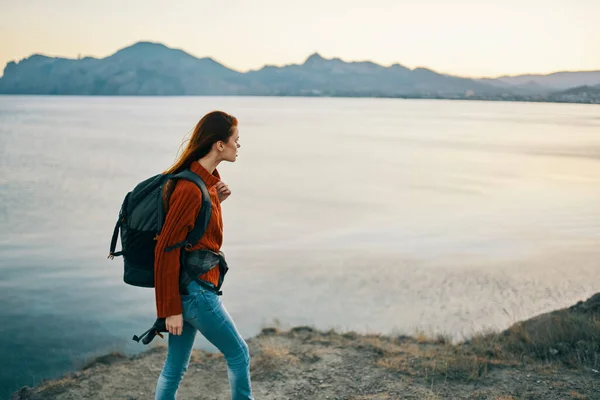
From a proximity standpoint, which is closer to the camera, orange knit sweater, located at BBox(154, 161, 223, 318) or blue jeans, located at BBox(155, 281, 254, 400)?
orange knit sweater, located at BBox(154, 161, 223, 318)

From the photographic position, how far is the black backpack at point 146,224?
3047mm

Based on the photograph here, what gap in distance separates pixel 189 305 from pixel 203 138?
3.02 feet

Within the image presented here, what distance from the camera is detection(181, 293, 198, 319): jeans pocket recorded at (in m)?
3.12

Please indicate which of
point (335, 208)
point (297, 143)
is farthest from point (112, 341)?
point (297, 143)

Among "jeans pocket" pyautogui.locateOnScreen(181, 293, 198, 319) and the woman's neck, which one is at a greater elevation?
the woman's neck

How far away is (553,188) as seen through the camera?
88.0 feet

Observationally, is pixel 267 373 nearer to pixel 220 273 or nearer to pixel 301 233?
pixel 220 273

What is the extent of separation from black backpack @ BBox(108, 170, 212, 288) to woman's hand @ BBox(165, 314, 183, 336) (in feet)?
0.72

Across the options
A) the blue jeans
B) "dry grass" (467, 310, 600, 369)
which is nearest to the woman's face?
the blue jeans

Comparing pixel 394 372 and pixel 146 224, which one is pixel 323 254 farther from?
pixel 146 224

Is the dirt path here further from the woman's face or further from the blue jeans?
the woman's face

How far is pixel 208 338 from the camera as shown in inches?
129

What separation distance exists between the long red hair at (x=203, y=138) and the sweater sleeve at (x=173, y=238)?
0.17m

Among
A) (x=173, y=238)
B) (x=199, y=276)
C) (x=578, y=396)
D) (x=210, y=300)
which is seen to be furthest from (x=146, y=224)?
(x=578, y=396)
